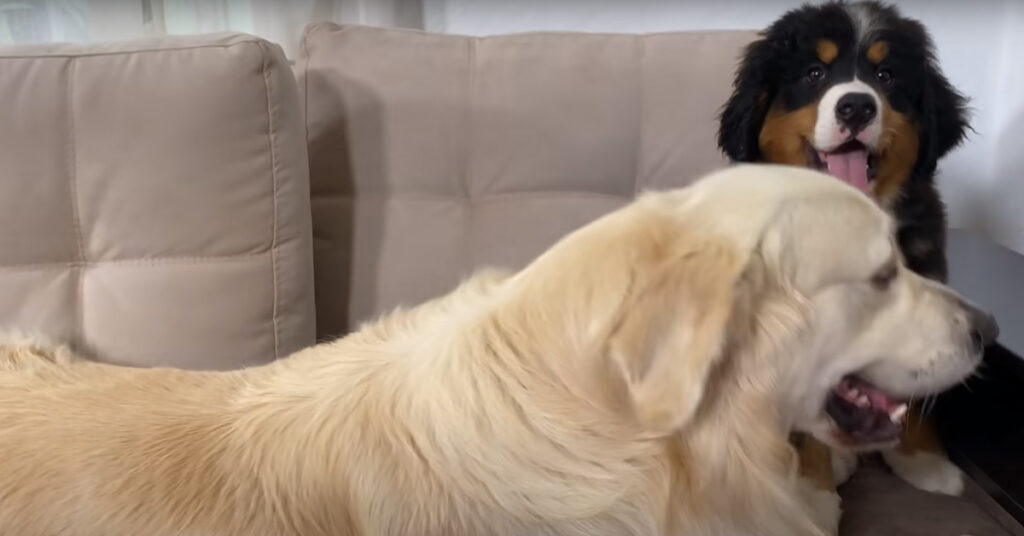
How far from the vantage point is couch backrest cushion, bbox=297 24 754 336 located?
150 centimetres

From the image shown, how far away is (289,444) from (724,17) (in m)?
1.40

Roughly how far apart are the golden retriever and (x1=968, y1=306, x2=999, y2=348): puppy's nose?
0.58ft

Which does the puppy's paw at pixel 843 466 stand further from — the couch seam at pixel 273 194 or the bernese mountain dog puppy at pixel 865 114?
the couch seam at pixel 273 194

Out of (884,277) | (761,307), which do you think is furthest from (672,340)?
(884,277)

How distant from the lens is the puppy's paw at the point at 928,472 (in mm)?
1339

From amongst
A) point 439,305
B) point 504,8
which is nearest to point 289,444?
point 439,305

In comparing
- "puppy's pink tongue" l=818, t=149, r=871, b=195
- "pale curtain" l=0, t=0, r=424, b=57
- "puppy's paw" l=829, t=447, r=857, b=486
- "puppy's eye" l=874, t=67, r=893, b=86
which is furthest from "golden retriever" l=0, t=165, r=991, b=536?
"pale curtain" l=0, t=0, r=424, b=57

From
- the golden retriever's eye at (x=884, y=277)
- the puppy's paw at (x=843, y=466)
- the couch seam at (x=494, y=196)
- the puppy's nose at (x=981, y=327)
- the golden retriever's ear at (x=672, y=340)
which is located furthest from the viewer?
the couch seam at (x=494, y=196)

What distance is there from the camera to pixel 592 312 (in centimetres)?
81

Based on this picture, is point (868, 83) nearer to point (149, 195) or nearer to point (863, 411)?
point (863, 411)

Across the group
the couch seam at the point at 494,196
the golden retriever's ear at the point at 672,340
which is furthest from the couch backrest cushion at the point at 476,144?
the golden retriever's ear at the point at 672,340

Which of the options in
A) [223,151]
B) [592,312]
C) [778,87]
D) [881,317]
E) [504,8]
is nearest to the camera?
[592,312]

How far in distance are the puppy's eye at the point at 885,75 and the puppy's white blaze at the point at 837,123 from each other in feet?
0.19

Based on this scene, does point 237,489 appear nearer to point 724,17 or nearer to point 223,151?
point 223,151
